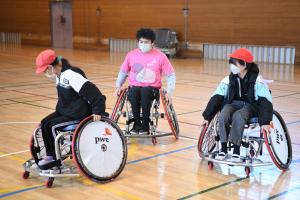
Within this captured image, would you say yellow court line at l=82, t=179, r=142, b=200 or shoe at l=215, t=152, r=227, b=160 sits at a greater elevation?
shoe at l=215, t=152, r=227, b=160

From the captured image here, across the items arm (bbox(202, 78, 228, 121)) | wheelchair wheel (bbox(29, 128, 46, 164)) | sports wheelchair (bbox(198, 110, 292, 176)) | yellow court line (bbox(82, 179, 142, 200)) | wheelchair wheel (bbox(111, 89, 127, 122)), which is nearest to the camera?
yellow court line (bbox(82, 179, 142, 200))

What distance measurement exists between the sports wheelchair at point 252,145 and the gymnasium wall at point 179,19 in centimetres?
967

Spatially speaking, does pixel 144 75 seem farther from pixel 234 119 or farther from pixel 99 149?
pixel 99 149

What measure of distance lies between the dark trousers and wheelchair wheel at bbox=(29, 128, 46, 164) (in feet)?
4.47

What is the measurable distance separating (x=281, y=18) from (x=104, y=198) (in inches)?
434

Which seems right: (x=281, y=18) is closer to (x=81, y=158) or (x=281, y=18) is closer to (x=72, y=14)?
(x=72, y=14)

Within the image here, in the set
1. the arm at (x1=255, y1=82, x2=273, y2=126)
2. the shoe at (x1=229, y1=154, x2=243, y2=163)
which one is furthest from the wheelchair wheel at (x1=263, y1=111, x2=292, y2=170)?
the shoe at (x1=229, y1=154, x2=243, y2=163)

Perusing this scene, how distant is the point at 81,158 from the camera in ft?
10.6

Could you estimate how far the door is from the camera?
19.6 meters

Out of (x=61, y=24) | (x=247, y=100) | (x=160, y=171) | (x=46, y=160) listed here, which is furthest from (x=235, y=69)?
(x=61, y=24)

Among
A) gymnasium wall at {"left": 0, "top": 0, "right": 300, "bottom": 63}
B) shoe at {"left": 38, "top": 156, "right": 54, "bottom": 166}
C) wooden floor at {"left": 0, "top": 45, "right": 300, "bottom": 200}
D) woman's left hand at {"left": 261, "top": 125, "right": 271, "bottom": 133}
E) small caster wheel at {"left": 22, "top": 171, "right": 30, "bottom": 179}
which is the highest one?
gymnasium wall at {"left": 0, "top": 0, "right": 300, "bottom": 63}

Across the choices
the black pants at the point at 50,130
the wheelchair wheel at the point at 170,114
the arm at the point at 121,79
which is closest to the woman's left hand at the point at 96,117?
the black pants at the point at 50,130

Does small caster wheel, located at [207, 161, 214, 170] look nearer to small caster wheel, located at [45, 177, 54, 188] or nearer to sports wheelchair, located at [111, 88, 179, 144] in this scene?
sports wheelchair, located at [111, 88, 179, 144]

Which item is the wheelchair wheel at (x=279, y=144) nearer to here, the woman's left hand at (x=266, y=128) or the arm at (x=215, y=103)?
the woman's left hand at (x=266, y=128)
